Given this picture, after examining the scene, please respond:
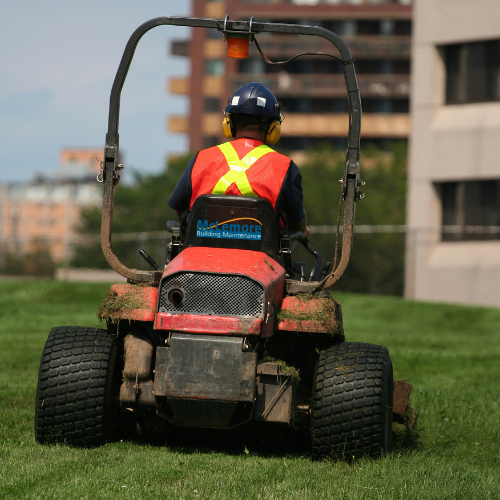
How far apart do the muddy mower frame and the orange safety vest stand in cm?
23

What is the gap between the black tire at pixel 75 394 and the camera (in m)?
5.55

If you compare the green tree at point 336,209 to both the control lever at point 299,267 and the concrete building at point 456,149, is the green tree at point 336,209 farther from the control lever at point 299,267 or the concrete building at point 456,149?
the control lever at point 299,267

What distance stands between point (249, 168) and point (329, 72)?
3277 inches

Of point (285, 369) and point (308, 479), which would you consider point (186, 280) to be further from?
point (308, 479)

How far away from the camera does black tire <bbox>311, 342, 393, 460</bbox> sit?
5.46 m

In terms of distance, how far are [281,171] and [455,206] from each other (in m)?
19.7

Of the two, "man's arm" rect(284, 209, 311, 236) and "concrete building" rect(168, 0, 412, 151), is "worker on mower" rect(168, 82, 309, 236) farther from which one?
"concrete building" rect(168, 0, 412, 151)

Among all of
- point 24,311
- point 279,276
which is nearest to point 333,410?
point 279,276

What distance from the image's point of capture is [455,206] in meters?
25.1

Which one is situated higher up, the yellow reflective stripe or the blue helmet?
the blue helmet

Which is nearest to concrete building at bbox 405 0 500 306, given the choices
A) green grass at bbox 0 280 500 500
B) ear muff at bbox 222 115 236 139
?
green grass at bbox 0 280 500 500

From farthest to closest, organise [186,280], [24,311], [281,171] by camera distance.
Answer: [24,311]
[281,171]
[186,280]

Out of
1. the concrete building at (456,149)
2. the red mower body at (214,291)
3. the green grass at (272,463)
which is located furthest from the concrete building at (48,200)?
the red mower body at (214,291)

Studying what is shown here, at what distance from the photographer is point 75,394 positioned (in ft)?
18.2
